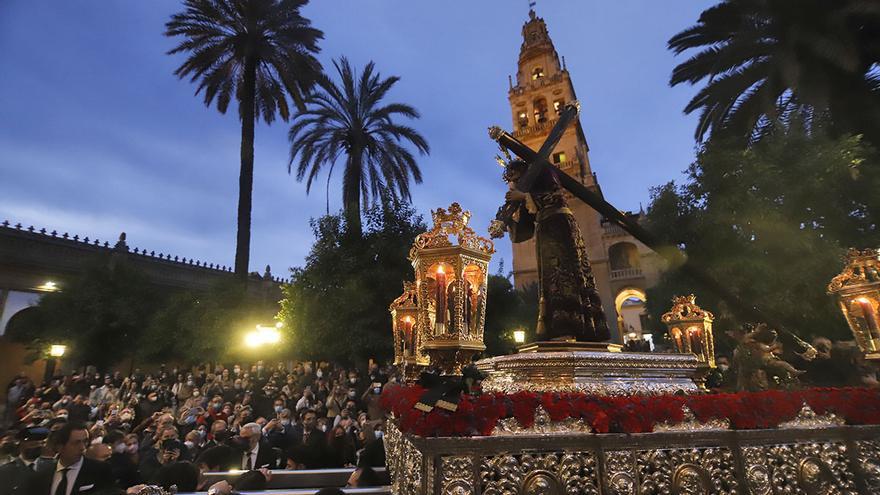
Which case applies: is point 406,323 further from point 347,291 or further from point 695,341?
point 347,291

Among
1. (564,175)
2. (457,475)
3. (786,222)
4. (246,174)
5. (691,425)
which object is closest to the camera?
(457,475)

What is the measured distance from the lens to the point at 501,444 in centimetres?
391

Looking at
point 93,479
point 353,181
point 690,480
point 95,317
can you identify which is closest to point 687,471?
point 690,480

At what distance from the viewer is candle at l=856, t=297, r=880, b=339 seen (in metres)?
6.07

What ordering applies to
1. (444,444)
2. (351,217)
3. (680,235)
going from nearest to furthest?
(444,444)
(680,235)
(351,217)

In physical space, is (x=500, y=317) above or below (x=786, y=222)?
below

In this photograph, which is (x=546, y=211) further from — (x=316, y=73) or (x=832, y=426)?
(x=316, y=73)

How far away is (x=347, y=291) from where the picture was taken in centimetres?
1884

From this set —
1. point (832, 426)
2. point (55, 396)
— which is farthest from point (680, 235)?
point (55, 396)

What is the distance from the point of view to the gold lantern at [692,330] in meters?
9.43

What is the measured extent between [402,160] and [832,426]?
894 inches

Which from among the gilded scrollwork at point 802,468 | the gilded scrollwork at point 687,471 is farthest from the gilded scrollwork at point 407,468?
the gilded scrollwork at point 802,468

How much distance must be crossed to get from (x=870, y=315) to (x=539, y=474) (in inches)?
241

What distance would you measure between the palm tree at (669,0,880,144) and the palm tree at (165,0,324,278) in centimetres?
1954
